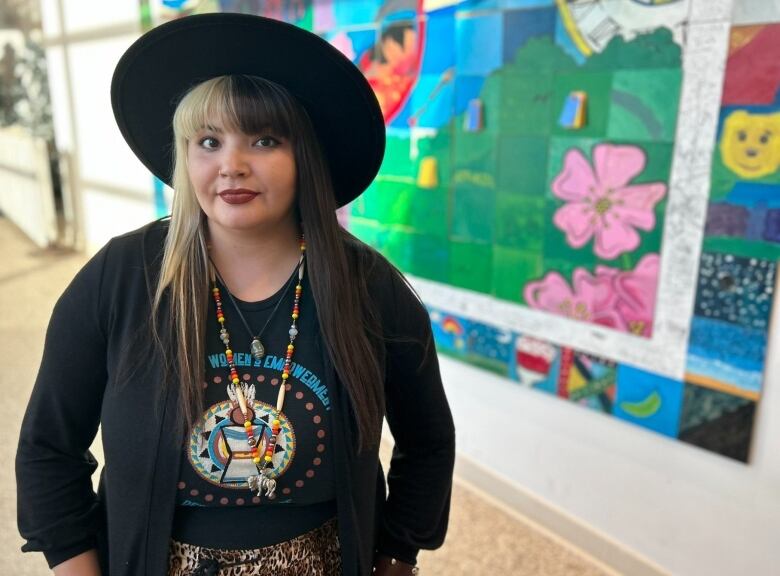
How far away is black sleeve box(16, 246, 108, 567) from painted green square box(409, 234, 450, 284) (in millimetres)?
1600

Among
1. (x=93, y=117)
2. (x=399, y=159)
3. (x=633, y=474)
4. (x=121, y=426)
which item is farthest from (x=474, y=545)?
(x=93, y=117)

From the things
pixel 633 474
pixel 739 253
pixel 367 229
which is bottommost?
pixel 633 474

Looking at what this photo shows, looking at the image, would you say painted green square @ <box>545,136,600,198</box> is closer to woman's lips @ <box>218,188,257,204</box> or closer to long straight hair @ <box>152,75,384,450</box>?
long straight hair @ <box>152,75,384,450</box>

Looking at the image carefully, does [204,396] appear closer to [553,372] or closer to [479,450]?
[553,372]

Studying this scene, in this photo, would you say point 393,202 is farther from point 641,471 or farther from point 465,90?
point 641,471

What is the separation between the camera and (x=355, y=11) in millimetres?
2578

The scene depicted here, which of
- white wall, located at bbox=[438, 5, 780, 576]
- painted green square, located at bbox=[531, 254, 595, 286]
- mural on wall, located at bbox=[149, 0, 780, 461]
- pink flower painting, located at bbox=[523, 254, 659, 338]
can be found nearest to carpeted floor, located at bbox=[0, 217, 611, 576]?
white wall, located at bbox=[438, 5, 780, 576]

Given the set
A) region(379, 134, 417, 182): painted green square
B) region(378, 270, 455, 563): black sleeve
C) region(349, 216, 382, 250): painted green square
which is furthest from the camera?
region(349, 216, 382, 250): painted green square

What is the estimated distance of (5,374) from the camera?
140 inches

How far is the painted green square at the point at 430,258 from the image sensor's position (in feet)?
7.93

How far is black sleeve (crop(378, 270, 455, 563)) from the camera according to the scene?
3.39ft

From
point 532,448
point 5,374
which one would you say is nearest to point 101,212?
point 5,374

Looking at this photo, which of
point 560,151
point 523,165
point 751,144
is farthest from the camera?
point 523,165

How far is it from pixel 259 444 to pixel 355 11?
2136 millimetres
